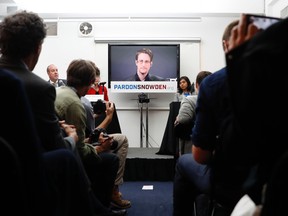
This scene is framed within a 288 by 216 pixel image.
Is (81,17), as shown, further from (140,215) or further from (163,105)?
(140,215)

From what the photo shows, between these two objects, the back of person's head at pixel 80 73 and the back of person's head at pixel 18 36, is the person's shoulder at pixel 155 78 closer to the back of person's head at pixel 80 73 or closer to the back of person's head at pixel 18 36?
the back of person's head at pixel 80 73

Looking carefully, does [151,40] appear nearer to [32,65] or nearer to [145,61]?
[145,61]

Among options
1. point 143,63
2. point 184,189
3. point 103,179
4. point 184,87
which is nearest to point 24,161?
point 184,189

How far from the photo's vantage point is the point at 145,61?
5809mm

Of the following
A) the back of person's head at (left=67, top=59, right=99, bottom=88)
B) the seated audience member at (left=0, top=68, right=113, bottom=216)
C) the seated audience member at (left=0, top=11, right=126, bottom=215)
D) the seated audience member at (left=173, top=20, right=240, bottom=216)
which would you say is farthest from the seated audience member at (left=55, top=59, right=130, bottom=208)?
the seated audience member at (left=0, top=68, right=113, bottom=216)

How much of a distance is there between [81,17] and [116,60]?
94cm

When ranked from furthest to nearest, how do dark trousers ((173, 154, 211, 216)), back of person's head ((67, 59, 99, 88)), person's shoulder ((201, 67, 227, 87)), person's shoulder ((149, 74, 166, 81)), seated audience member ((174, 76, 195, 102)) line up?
person's shoulder ((149, 74, 166, 81)) → seated audience member ((174, 76, 195, 102)) → back of person's head ((67, 59, 99, 88)) → dark trousers ((173, 154, 211, 216)) → person's shoulder ((201, 67, 227, 87))

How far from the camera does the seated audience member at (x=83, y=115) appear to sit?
185 centimetres

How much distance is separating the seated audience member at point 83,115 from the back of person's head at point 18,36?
499mm

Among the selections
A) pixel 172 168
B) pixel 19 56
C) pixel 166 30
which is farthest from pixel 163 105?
pixel 19 56

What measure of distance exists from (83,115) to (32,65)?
50 cm

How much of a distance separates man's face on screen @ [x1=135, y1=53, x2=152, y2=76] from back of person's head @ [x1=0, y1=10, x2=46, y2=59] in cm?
442

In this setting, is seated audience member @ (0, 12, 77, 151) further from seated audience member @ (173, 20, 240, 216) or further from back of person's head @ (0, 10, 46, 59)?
seated audience member @ (173, 20, 240, 216)

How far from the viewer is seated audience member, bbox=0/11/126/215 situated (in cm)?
127
